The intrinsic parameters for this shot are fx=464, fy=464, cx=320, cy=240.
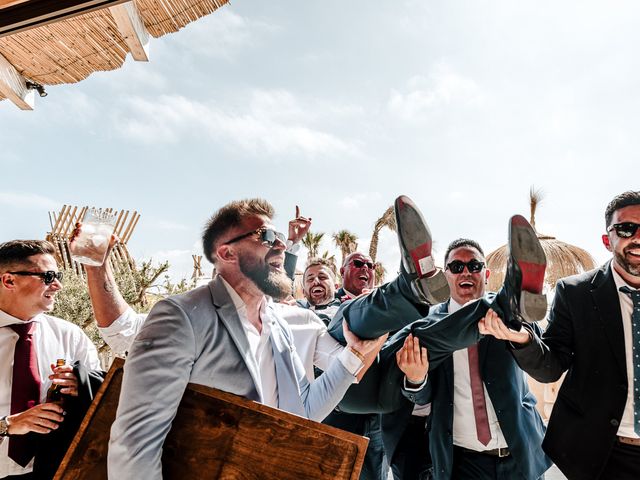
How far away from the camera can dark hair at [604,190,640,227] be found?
7.77ft

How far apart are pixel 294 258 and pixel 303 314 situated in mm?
361

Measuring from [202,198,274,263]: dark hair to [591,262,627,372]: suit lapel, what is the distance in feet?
5.76

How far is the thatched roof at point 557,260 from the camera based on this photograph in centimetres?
932

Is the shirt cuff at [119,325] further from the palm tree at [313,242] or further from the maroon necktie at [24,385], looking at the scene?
the palm tree at [313,242]

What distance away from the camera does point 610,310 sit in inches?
93.5

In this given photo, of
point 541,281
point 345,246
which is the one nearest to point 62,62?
point 541,281

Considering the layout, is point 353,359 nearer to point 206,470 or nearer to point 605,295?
point 206,470

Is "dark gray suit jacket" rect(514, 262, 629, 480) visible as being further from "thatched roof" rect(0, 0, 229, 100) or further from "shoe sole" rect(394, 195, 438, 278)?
"thatched roof" rect(0, 0, 229, 100)

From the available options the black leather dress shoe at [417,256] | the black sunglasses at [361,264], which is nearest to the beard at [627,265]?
the black leather dress shoe at [417,256]

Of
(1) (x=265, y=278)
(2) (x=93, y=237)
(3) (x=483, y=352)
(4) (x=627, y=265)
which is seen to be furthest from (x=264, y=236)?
(4) (x=627, y=265)

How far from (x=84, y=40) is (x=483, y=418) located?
10.9 ft

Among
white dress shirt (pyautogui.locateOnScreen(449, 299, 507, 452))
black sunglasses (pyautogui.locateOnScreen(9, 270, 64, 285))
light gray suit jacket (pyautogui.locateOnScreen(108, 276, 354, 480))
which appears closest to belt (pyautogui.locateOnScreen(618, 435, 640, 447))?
white dress shirt (pyautogui.locateOnScreen(449, 299, 507, 452))

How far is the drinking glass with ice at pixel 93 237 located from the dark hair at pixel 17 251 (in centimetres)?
49

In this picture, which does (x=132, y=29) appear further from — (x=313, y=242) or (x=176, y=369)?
(x=313, y=242)
